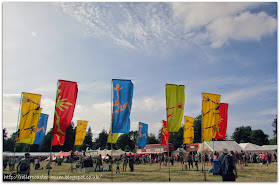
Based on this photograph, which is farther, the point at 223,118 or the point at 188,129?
the point at 188,129

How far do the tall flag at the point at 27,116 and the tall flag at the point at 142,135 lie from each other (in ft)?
51.8

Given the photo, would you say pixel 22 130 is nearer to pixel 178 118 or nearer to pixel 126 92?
pixel 126 92

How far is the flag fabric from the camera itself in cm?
1454

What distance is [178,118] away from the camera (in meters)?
14.9

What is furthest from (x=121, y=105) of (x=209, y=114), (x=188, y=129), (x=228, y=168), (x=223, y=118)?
(x=188, y=129)

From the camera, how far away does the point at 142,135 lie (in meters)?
29.5

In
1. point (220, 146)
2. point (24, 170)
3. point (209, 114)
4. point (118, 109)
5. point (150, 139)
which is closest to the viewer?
point (24, 170)

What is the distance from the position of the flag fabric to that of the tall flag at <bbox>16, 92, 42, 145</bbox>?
10162 mm

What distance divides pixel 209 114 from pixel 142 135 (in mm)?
13949

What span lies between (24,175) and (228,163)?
9.86m

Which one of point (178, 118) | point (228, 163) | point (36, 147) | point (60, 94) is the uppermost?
point (60, 94)

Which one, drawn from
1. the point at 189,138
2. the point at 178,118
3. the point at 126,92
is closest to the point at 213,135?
the point at 178,118

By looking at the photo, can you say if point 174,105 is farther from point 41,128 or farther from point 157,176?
point 41,128

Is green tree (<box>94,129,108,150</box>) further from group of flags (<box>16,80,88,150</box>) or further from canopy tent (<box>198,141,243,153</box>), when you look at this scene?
group of flags (<box>16,80,88,150</box>)
